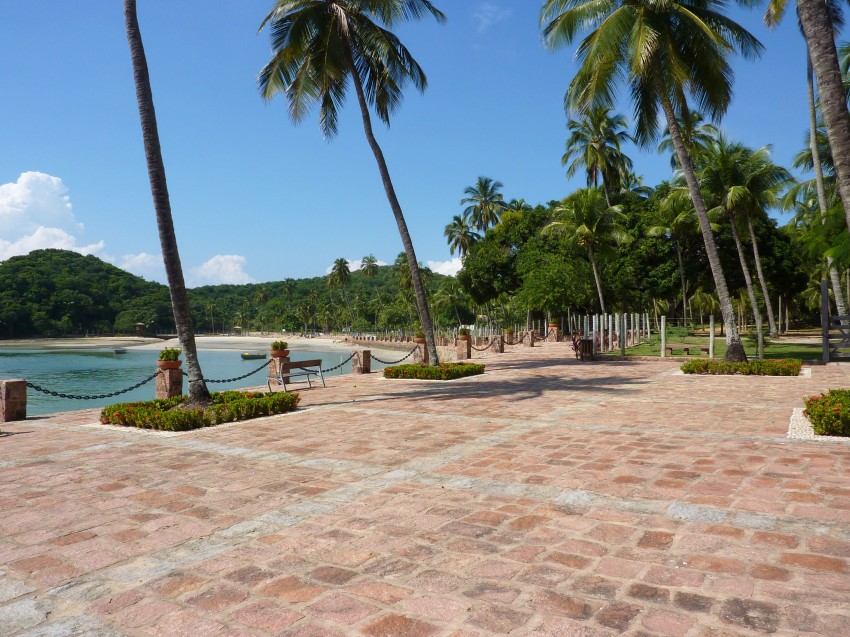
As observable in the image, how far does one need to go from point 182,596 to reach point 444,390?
33.8 ft

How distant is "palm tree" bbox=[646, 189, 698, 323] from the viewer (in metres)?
33.1

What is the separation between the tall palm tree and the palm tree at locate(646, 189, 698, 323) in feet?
52.5

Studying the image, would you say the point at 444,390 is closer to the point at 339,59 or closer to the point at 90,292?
the point at 339,59

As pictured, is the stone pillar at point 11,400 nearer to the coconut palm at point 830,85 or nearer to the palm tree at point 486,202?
the coconut palm at point 830,85

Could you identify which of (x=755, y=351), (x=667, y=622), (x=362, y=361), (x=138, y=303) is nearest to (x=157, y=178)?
(x=362, y=361)

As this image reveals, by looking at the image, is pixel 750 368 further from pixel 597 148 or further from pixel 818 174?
Answer: pixel 597 148

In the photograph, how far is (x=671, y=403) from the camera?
1034 centimetres

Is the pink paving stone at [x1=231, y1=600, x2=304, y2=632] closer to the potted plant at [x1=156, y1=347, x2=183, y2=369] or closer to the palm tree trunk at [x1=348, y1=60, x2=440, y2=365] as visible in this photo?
the potted plant at [x1=156, y1=347, x2=183, y2=369]

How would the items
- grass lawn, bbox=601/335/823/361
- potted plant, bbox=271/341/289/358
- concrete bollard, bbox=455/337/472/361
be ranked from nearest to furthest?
potted plant, bbox=271/341/289/358
grass lawn, bbox=601/335/823/361
concrete bollard, bbox=455/337/472/361

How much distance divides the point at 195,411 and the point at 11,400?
13.8 ft

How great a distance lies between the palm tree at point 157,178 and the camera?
10211 mm

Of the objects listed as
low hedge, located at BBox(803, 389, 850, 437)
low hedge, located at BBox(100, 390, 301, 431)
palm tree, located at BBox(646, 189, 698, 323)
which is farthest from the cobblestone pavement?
palm tree, located at BBox(646, 189, 698, 323)

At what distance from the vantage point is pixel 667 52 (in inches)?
634

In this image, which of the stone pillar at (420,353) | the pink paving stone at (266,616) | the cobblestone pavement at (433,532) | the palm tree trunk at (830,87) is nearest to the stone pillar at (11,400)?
the cobblestone pavement at (433,532)
